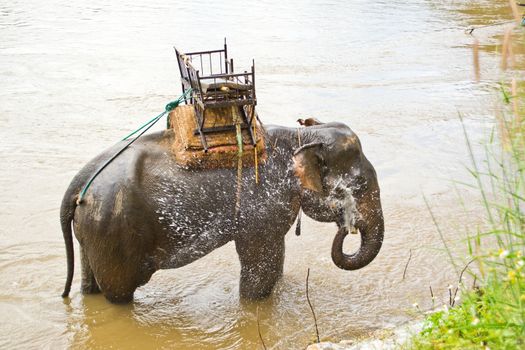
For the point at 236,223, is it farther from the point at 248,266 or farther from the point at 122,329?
the point at 122,329

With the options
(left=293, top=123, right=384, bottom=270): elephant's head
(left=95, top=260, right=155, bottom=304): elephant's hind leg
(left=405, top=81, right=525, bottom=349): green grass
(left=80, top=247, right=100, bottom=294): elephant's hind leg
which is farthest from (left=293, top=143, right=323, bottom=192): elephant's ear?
(left=80, top=247, right=100, bottom=294): elephant's hind leg

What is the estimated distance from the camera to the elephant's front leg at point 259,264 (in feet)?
14.6

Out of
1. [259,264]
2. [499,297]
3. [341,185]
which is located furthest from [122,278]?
[499,297]

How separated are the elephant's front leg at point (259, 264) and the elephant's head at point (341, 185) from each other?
1.09ft

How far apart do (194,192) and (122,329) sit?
1.04 m

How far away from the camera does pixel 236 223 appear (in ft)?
14.6

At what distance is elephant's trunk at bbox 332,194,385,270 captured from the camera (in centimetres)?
445

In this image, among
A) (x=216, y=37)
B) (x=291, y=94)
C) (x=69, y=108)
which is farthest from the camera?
(x=216, y=37)

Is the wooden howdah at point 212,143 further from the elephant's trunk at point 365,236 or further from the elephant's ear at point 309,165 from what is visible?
the elephant's trunk at point 365,236

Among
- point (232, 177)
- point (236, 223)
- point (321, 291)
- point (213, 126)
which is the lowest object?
point (321, 291)

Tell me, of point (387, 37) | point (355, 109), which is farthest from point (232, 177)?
point (387, 37)

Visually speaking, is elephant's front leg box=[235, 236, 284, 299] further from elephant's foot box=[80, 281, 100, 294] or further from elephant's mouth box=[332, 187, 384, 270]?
elephant's foot box=[80, 281, 100, 294]

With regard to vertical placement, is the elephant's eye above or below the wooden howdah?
below

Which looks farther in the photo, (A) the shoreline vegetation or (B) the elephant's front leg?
(B) the elephant's front leg
